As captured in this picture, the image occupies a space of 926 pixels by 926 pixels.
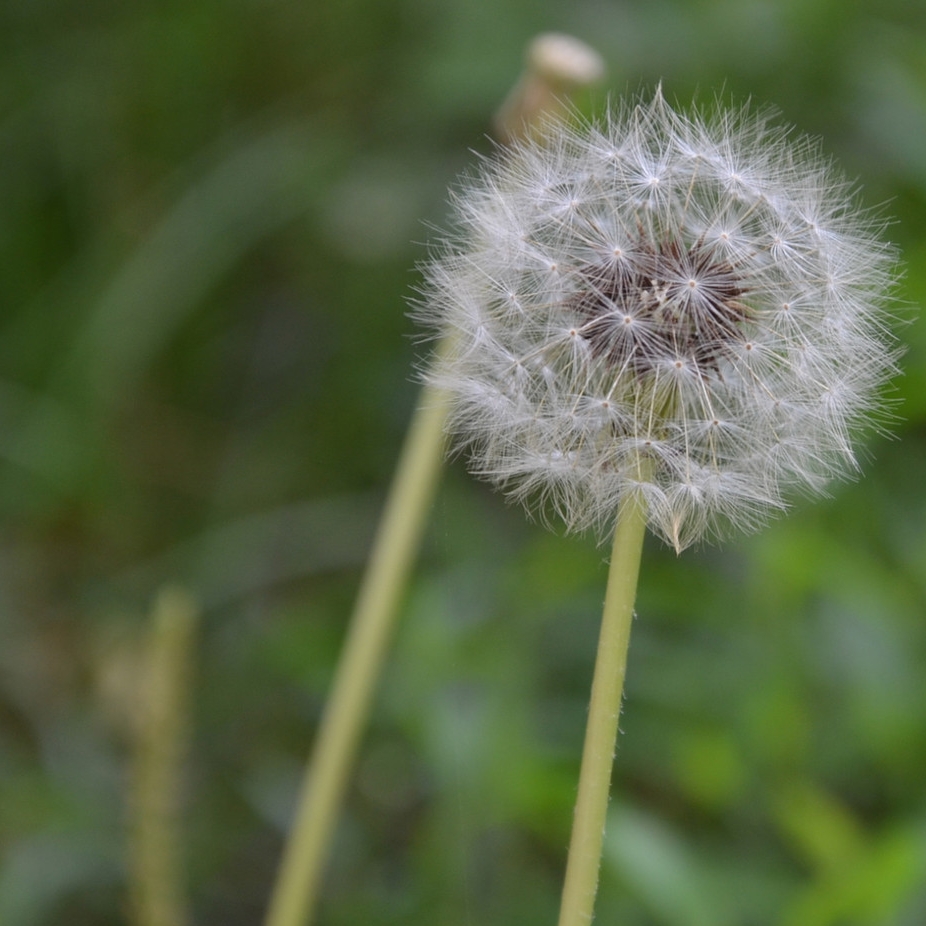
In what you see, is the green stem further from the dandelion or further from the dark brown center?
the dark brown center

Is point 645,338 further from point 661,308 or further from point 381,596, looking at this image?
point 381,596

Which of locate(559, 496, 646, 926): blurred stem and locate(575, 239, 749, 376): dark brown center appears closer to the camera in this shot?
locate(559, 496, 646, 926): blurred stem

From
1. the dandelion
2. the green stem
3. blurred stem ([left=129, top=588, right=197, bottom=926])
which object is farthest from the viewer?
blurred stem ([left=129, top=588, right=197, bottom=926])

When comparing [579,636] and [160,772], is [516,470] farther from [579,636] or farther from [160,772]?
[579,636]

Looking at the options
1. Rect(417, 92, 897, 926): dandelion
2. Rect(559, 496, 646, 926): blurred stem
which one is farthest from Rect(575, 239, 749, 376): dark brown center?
Rect(559, 496, 646, 926): blurred stem

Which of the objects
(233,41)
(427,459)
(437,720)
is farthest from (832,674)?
(233,41)

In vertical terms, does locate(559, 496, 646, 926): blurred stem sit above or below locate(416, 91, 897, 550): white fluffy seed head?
below

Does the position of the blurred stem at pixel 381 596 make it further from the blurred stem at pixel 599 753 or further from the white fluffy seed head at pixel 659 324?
the blurred stem at pixel 599 753
